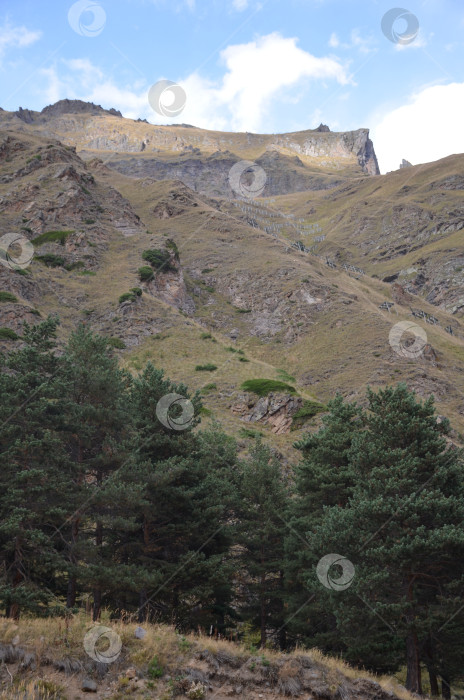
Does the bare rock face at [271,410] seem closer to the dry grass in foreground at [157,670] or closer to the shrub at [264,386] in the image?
the shrub at [264,386]

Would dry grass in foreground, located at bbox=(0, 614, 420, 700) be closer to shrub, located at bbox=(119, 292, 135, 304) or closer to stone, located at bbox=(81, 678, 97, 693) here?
stone, located at bbox=(81, 678, 97, 693)

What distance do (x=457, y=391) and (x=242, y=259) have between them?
4536cm

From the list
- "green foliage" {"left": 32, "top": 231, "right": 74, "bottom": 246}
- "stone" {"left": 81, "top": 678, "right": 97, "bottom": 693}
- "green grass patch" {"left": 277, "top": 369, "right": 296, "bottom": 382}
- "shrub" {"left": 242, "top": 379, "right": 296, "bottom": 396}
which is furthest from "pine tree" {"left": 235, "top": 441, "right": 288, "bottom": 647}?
"green foliage" {"left": 32, "top": 231, "right": 74, "bottom": 246}

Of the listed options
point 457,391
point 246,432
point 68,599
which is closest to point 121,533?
point 68,599

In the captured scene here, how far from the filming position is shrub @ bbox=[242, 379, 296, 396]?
42938 millimetres

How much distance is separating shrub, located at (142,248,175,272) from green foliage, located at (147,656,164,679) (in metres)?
61.8

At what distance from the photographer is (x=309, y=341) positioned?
59.6 m

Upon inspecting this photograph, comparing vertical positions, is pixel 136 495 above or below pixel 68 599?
above

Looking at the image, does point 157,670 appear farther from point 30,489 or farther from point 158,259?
point 158,259

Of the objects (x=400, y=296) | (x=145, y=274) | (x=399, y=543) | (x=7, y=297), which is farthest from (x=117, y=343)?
(x=400, y=296)

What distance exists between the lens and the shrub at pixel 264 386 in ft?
141

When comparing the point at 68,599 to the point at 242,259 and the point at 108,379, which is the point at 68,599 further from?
the point at 242,259

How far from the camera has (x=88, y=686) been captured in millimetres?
8789

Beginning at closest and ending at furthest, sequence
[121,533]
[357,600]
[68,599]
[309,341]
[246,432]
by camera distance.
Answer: [357,600], [68,599], [121,533], [246,432], [309,341]
